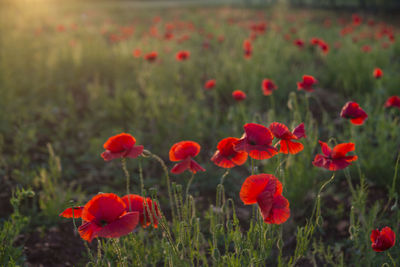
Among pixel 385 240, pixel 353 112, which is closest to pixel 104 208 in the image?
pixel 385 240

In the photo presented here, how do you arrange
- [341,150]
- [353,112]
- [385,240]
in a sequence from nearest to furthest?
[385,240]
[341,150]
[353,112]

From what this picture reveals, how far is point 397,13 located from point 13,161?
17.5 m

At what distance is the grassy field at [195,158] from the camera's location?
157cm

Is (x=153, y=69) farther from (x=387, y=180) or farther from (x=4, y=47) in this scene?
(x=387, y=180)

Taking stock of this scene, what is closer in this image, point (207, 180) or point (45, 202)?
point (45, 202)

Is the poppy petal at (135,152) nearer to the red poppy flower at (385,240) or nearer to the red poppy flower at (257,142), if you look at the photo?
the red poppy flower at (257,142)

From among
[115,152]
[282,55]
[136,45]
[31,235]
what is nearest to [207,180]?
[31,235]

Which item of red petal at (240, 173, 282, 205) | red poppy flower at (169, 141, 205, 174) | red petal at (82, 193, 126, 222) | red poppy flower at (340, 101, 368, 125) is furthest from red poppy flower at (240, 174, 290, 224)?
red poppy flower at (340, 101, 368, 125)

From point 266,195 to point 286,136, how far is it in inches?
10.3

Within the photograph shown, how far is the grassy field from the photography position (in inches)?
61.7

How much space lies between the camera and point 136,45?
573 cm

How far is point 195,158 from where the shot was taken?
3000 mm

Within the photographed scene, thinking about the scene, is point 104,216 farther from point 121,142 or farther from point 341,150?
point 341,150

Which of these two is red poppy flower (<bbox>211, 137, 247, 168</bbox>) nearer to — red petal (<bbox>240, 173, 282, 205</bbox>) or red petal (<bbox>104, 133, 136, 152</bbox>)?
red petal (<bbox>240, 173, 282, 205</bbox>)
